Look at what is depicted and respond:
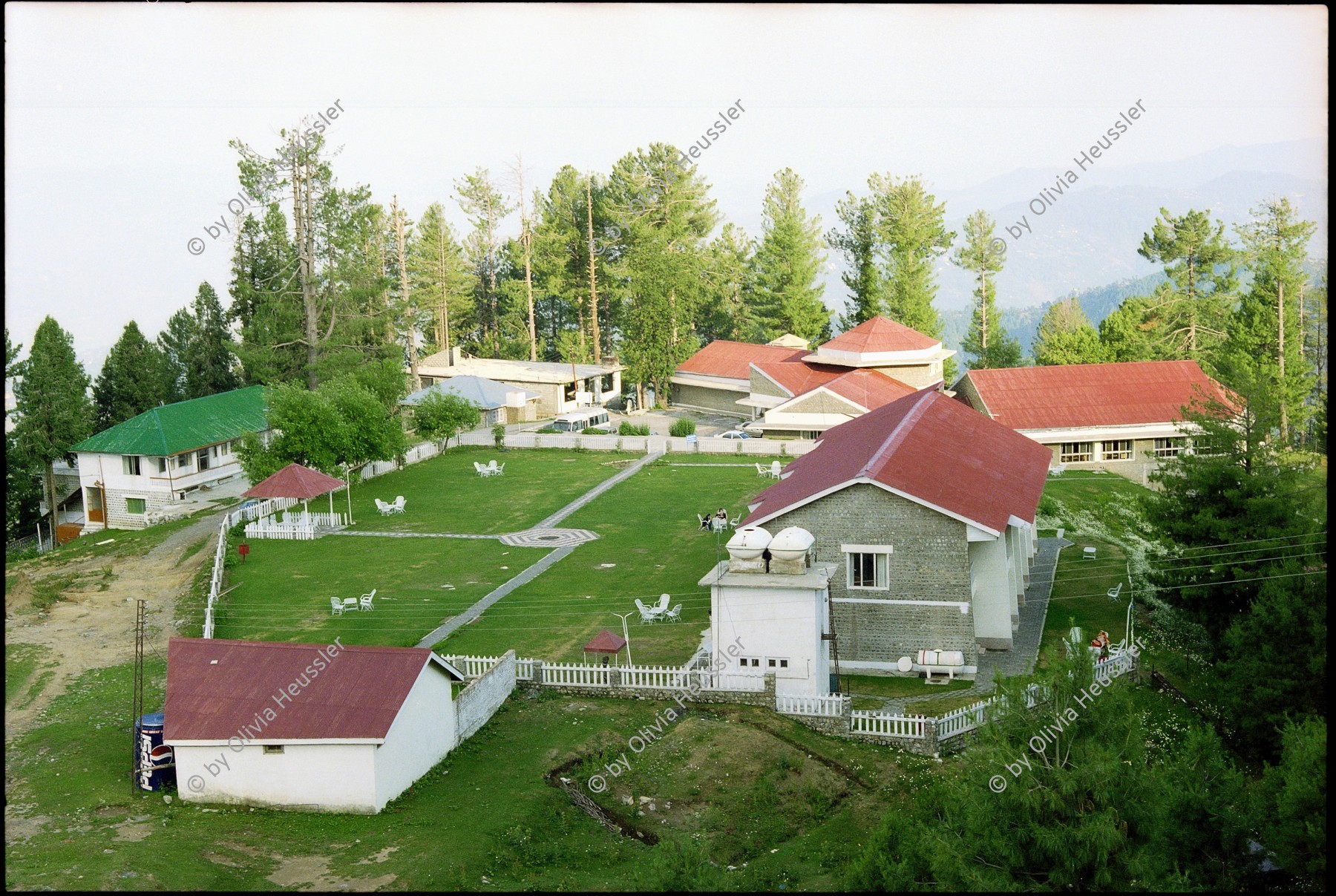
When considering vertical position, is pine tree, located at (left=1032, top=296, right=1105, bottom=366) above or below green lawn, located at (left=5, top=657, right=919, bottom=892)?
above

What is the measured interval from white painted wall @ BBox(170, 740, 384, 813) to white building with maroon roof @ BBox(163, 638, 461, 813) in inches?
0.5

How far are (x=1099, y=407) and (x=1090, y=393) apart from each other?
1.16 meters

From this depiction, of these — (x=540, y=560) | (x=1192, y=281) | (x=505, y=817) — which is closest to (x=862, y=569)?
(x=505, y=817)

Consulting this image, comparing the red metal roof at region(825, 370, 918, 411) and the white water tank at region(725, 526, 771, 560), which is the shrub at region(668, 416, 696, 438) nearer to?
the red metal roof at region(825, 370, 918, 411)

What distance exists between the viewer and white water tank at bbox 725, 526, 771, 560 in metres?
24.4

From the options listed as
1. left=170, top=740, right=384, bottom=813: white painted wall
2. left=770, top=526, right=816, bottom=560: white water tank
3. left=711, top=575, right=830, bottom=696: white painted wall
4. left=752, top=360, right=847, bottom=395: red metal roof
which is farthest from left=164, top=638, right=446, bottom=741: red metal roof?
left=752, top=360, right=847, bottom=395: red metal roof

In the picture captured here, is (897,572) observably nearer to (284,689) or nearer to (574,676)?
(574,676)

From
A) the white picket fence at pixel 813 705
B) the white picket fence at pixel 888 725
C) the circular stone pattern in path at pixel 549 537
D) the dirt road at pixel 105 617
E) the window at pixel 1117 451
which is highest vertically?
the window at pixel 1117 451

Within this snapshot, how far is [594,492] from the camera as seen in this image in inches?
1807

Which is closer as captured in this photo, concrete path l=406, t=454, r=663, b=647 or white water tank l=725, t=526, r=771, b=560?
white water tank l=725, t=526, r=771, b=560

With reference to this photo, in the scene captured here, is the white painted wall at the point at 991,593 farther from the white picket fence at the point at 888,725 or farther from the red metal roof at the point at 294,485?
the red metal roof at the point at 294,485

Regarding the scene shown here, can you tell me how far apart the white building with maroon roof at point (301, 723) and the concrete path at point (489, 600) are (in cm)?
713

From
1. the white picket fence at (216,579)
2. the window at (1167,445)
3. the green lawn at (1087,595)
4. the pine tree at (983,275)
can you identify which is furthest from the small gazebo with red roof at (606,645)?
the pine tree at (983,275)

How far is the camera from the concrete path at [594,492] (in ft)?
134
